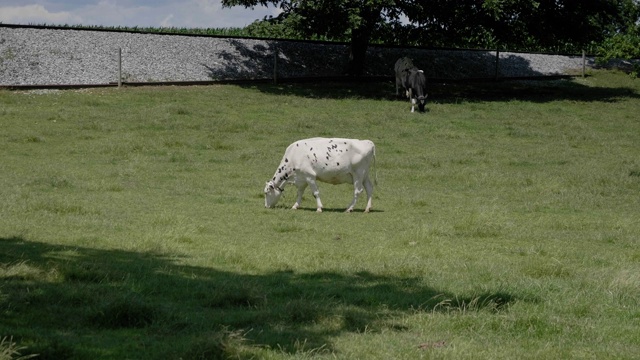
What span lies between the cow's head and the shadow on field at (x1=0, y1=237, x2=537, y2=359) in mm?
5799

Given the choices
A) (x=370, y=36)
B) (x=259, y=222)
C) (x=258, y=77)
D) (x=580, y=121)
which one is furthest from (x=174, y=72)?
(x=259, y=222)

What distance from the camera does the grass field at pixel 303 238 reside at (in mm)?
7992

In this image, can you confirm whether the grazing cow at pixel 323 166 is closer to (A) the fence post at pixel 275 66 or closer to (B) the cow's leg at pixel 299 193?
(B) the cow's leg at pixel 299 193

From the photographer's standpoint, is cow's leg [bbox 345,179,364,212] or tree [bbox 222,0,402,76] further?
tree [bbox 222,0,402,76]

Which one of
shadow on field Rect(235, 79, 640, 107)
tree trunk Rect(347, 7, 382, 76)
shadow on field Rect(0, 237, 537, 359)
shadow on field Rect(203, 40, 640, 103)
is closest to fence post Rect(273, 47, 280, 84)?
shadow on field Rect(203, 40, 640, 103)

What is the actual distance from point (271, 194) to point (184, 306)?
816 centimetres

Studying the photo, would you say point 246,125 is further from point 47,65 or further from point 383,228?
point 383,228

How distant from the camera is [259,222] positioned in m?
15.4

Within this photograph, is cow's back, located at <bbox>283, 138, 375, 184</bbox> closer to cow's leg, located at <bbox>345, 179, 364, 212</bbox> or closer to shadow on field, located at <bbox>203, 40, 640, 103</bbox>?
cow's leg, located at <bbox>345, 179, 364, 212</bbox>

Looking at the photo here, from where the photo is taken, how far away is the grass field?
7.99m

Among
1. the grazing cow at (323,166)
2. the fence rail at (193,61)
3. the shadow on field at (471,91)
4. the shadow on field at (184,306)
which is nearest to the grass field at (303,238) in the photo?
the shadow on field at (184,306)

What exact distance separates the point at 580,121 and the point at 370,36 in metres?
12.8

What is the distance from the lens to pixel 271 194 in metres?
17.1

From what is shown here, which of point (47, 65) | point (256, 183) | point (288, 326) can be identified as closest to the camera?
point (288, 326)
